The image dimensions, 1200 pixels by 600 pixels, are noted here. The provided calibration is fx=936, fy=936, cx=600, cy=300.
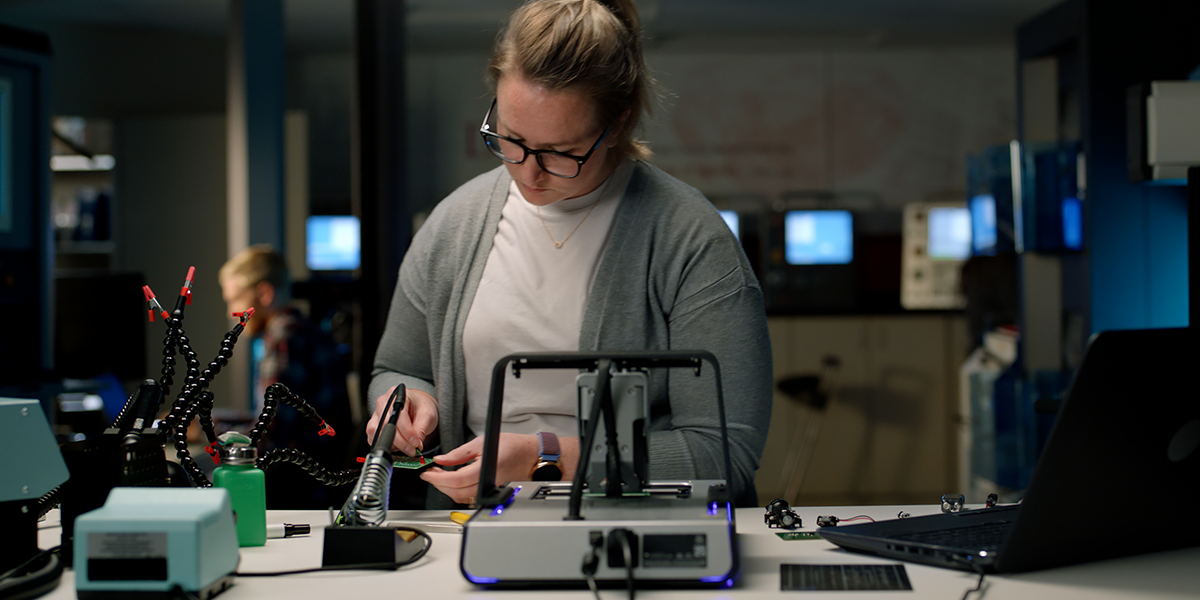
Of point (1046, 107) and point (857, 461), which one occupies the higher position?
point (1046, 107)

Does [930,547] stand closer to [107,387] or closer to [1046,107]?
[1046,107]

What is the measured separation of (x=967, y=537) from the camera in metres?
1.03

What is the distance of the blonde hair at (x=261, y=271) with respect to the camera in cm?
317

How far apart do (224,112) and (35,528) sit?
235 inches

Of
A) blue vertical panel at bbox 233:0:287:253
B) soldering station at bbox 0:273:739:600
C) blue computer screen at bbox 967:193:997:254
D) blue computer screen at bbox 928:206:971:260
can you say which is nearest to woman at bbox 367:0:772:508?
soldering station at bbox 0:273:739:600

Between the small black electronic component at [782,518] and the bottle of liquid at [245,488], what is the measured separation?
1.98 feet

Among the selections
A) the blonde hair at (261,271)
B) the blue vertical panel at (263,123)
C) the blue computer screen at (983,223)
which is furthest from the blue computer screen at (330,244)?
the blue computer screen at (983,223)

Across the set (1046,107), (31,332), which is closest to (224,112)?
(31,332)

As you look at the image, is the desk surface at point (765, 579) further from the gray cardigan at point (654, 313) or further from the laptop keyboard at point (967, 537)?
the gray cardigan at point (654, 313)

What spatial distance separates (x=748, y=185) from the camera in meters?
6.41

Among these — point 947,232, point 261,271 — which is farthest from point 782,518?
point 947,232

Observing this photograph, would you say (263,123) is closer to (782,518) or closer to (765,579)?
(782,518)

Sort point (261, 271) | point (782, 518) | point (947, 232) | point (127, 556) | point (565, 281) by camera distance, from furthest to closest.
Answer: point (947, 232) → point (261, 271) → point (565, 281) → point (782, 518) → point (127, 556)

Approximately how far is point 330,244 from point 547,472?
5.43 metres
